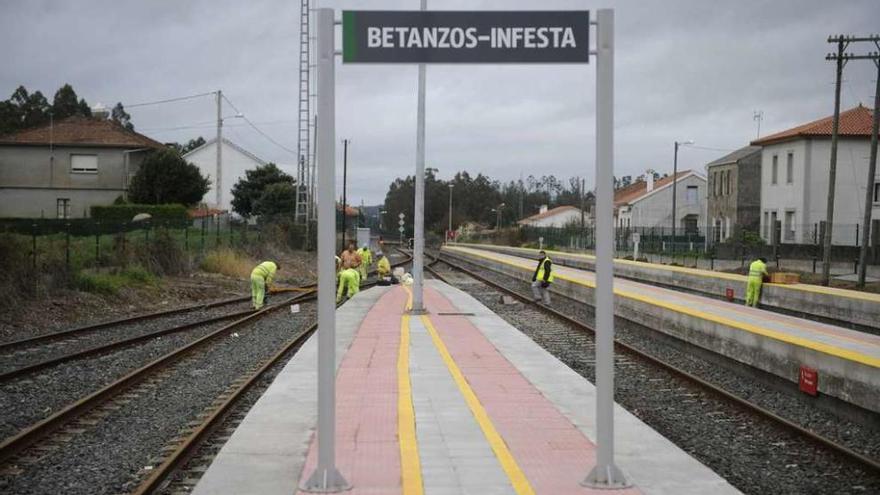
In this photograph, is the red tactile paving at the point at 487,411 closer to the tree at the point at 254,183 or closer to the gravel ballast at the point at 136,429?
the gravel ballast at the point at 136,429

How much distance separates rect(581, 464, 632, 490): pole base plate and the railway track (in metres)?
3.38

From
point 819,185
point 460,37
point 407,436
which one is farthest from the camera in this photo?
point 819,185

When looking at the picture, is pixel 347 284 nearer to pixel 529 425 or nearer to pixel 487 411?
pixel 487 411

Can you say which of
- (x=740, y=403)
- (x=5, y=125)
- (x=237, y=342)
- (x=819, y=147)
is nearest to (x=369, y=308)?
(x=237, y=342)

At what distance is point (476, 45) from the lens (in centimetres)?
683

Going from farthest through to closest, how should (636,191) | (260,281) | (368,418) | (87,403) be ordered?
(636,191)
(260,281)
(87,403)
(368,418)

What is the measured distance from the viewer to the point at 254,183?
8200 cm

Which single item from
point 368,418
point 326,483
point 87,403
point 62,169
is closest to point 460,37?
point 326,483

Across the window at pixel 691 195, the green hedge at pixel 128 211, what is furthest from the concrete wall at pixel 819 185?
the window at pixel 691 195

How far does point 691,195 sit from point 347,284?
6915 centimetres

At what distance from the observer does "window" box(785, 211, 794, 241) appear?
5366 cm

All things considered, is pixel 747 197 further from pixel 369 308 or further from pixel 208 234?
pixel 369 308

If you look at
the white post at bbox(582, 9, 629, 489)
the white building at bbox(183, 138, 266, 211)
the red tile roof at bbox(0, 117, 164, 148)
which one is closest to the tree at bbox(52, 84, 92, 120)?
the white building at bbox(183, 138, 266, 211)

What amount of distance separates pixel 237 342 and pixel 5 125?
312 feet
